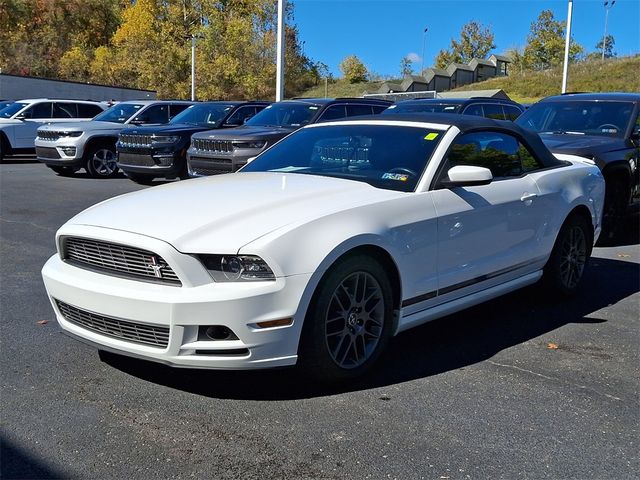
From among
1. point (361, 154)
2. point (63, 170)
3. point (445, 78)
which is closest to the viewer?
point (361, 154)

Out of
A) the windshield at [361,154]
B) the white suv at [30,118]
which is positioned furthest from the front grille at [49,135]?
the windshield at [361,154]

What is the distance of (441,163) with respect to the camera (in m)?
4.66

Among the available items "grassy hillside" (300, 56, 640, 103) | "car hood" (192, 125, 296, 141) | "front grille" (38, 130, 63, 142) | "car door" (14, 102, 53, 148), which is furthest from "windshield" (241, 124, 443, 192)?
"grassy hillside" (300, 56, 640, 103)

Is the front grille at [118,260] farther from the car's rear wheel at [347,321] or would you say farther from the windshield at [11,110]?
the windshield at [11,110]

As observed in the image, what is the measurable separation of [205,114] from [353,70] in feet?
211

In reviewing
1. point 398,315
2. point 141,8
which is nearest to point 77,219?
point 398,315

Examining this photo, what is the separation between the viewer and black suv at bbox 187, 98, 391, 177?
1107 centimetres

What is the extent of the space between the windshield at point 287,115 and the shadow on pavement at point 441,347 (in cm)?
653

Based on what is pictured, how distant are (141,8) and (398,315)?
52706 mm

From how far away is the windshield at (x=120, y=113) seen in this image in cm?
1651

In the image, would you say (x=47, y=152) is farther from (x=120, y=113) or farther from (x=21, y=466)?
(x=21, y=466)

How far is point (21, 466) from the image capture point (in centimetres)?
306

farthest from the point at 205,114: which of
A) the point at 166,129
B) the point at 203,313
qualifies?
the point at 203,313

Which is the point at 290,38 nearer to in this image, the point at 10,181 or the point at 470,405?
the point at 10,181
